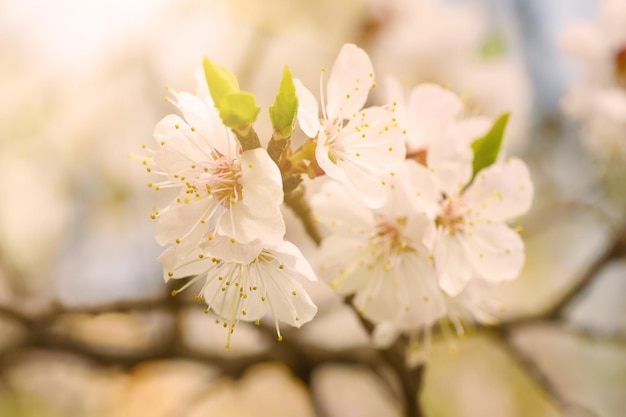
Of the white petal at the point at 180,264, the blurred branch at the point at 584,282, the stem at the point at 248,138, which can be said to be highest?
the stem at the point at 248,138

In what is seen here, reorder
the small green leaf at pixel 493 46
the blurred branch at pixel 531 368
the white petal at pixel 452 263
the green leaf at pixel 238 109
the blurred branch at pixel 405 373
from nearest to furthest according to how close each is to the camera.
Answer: the green leaf at pixel 238 109, the white petal at pixel 452 263, the blurred branch at pixel 405 373, the blurred branch at pixel 531 368, the small green leaf at pixel 493 46

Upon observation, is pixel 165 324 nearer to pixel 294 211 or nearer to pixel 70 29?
pixel 294 211

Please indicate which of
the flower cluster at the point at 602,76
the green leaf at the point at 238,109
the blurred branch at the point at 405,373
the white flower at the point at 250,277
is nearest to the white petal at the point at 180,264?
the white flower at the point at 250,277

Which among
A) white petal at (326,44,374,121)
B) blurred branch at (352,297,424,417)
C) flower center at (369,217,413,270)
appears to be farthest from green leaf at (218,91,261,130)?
blurred branch at (352,297,424,417)

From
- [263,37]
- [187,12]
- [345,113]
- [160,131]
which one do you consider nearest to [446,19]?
[263,37]

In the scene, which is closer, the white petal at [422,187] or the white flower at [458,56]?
the white petal at [422,187]

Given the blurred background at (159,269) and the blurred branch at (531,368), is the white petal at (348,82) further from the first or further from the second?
the blurred branch at (531,368)

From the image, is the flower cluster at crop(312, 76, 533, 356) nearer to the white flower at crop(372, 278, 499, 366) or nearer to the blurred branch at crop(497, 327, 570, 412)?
the white flower at crop(372, 278, 499, 366)
